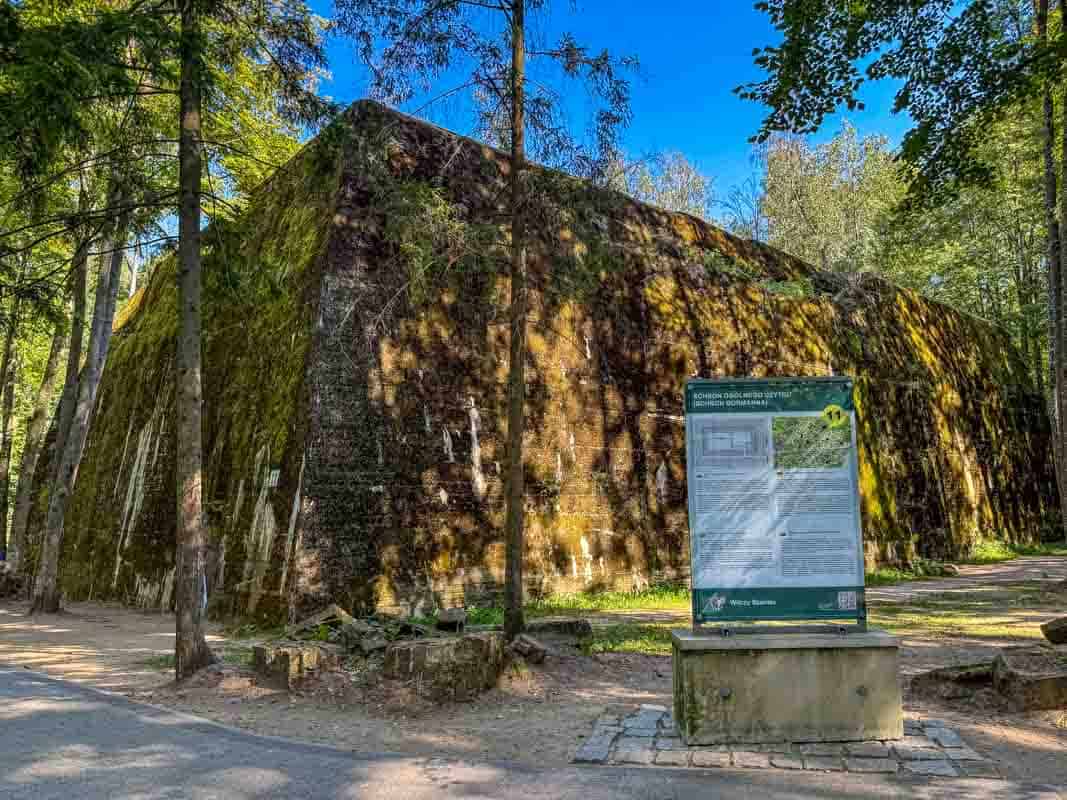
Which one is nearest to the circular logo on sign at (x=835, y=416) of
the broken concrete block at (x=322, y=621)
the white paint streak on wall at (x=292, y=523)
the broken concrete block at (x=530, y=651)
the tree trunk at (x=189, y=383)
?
the broken concrete block at (x=530, y=651)

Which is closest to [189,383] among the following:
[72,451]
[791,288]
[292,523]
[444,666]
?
[292,523]

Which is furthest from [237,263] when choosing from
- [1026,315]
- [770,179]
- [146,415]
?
[770,179]

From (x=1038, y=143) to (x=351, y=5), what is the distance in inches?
710

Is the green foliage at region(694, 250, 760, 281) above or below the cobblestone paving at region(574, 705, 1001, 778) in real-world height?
above

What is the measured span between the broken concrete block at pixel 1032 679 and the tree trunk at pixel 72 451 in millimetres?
12047

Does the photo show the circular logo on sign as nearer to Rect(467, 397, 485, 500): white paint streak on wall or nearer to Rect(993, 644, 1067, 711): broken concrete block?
Rect(993, 644, 1067, 711): broken concrete block

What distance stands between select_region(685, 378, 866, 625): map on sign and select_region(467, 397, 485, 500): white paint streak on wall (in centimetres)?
656

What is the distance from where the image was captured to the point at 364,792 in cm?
429

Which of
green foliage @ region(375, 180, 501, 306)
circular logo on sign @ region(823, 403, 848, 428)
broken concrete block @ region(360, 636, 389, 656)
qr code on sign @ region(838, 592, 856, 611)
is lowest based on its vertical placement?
broken concrete block @ region(360, 636, 389, 656)

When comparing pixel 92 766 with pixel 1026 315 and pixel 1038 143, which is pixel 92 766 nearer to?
pixel 1038 143

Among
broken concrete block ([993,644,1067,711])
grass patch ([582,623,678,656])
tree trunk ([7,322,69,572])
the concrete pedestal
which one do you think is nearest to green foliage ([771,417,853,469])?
the concrete pedestal

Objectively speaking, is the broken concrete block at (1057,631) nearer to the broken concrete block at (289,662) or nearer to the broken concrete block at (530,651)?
the broken concrete block at (530,651)

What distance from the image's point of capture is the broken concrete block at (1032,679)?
568 centimetres

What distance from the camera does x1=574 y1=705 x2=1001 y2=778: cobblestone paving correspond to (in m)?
4.54
